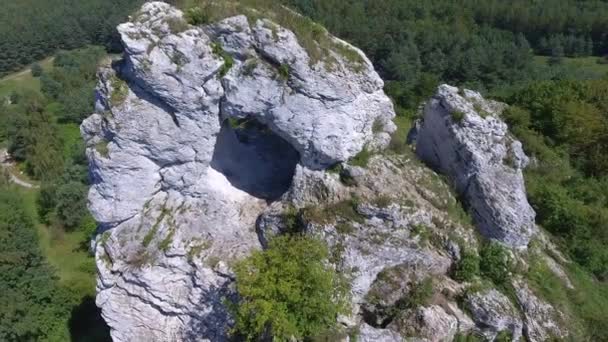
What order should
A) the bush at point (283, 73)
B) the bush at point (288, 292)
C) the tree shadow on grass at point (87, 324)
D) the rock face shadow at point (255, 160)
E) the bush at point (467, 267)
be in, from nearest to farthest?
1. the bush at point (288, 292)
2. the bush at point (283, 73)
3. the bush at point (467, 267)
4. the rock face shadow at point (255, 160)
5. the tree shadow on grass at point (87, 324)

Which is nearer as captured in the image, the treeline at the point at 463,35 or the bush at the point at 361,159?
the bush at the point at 361,159

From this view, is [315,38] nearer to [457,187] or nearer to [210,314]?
[457,187]

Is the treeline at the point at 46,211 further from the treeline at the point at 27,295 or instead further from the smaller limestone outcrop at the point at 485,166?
the smaller limestone outcrop at the point at 485,166

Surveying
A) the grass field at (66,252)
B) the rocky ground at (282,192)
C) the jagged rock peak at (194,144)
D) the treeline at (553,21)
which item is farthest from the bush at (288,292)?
the treeline at (553,21)

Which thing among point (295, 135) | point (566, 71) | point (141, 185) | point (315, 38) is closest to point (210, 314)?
point (141, 185)

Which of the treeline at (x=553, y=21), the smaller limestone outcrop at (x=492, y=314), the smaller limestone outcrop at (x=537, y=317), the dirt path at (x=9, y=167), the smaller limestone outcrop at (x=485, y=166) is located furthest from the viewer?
the treeline at (x=553, y=21)

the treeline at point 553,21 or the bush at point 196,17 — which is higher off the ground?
the bush at point 196,17
